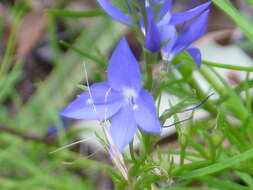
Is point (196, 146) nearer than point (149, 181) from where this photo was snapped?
No

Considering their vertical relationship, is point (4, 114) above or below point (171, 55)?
below

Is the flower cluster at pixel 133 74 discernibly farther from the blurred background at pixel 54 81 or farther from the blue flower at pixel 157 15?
the blurred background at pixel 54 81

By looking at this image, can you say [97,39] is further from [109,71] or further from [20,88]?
[109,71]

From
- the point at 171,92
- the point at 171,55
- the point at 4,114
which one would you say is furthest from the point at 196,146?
the point at 4,114

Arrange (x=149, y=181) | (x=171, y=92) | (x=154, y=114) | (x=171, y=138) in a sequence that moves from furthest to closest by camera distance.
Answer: (x=171, y=138) → (x=171, y=92) → (x=149, y=181) → (x=154, y=114)

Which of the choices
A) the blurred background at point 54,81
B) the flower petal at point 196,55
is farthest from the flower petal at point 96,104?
the blurred background at point 54,81

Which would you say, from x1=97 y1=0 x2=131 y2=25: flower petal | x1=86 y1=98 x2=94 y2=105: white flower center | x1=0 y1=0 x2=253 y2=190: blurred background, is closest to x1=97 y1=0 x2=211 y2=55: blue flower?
x1=97 y1=0 x2=131 y2=25: flower petal

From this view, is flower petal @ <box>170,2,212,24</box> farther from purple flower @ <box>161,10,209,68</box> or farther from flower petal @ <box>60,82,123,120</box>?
flower petal @ <box>60,82,123,120</box>

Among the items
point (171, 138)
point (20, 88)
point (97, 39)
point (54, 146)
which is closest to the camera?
point (54, 146)
